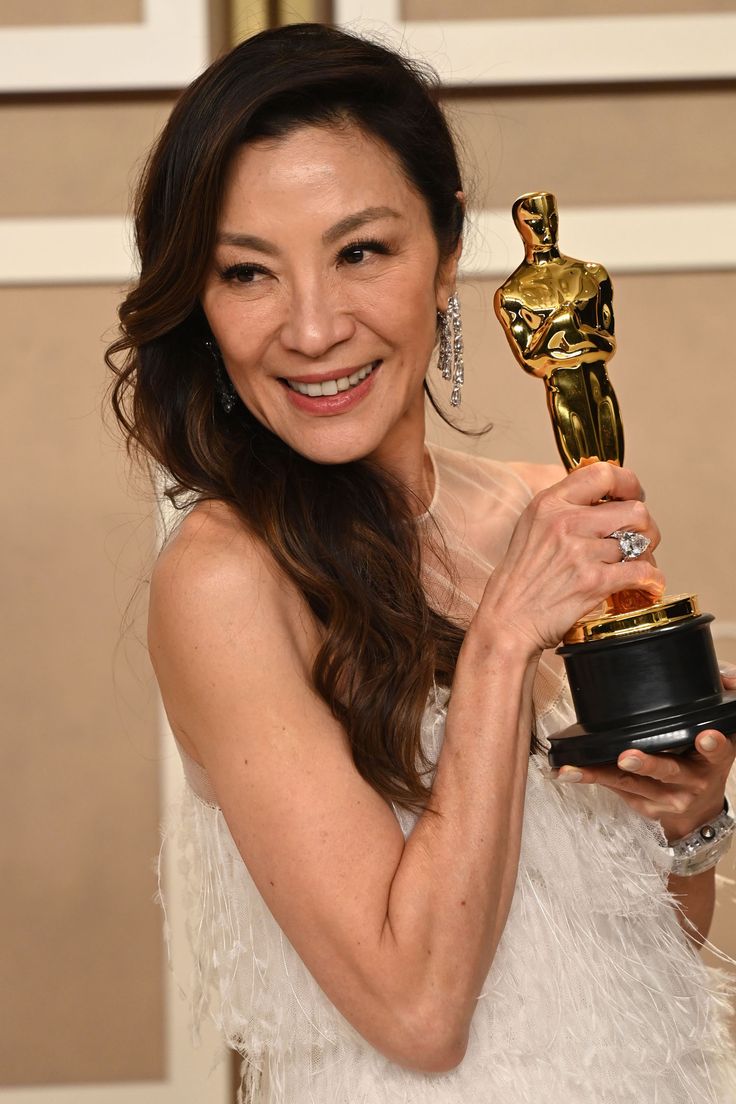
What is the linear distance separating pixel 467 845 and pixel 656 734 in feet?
0.53

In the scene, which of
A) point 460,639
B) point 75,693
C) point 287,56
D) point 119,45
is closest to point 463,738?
point 460,639

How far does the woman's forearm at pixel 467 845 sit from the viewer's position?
3.27ft

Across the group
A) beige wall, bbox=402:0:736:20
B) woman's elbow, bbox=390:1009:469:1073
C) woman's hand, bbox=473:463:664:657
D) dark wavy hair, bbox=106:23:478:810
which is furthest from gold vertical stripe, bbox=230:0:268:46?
woman's elbow, bbox=390:1009:469:1073

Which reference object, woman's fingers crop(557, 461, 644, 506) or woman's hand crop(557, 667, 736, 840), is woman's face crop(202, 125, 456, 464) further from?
woman's hand crop(557, 667, 736, 840)

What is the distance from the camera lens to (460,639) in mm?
1233

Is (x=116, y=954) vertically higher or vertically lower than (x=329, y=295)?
lower

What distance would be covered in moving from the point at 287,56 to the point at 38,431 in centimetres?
95

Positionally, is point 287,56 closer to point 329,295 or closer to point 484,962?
point 329,295

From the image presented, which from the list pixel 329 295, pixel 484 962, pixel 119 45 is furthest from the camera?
pixel 119 45

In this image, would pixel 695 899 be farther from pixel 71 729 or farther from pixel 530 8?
pixel 530 8

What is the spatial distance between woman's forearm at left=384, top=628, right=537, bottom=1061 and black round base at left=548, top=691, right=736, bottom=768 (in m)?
0.06

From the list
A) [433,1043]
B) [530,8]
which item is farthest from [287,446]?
[530,8]

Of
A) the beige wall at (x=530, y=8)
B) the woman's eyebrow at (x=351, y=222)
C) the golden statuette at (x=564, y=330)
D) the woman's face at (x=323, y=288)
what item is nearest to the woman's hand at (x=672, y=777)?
the golden statuette at (x=564, y=330)

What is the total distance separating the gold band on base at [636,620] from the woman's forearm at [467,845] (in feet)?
0.16
